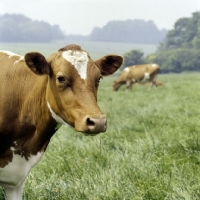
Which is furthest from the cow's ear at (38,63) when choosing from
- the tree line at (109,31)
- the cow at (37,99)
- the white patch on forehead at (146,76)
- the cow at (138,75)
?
the tree line at (109,31)

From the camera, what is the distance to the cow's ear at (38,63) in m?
3.36

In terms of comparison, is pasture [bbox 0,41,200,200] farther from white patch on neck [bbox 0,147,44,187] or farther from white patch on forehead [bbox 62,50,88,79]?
white patch on forehead [bbox 62,50,88,79]

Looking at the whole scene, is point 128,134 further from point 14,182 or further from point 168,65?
point 168,65

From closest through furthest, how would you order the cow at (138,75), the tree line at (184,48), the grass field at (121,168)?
1. the grass field at (121,168)
2. the cow at (138,75)
3. the tree line at (184,48)

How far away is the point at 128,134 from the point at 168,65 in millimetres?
49900

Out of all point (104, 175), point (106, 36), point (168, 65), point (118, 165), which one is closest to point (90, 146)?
point (118, 165)

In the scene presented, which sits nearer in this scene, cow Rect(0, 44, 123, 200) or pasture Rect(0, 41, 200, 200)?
cow Rect(0, 44, 123, 200)

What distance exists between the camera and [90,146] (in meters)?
5.65

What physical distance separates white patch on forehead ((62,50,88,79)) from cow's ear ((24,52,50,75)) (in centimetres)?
18

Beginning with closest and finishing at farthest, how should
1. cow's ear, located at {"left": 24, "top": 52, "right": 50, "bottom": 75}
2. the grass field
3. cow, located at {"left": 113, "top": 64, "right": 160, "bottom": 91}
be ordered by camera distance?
cow's ear, located at {"left": 24, "top": 52, "right": 50, "bottom": 75} < the grass field < cow, located at {"left": 113, "top": 64, "right": 160, "bottom": 91}

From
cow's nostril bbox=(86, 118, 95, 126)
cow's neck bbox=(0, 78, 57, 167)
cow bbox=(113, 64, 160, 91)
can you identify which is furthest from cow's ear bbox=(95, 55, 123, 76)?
cow bbox=(113, 64, 160, 91)

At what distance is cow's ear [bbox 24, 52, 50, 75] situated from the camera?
3359 millimetres

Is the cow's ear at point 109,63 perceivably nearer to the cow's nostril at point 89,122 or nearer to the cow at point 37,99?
the cow at point 37,99

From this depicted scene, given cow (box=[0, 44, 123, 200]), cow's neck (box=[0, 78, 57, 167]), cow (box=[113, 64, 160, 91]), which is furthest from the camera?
cow (box=[113, 64, 160, 91])
